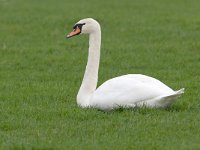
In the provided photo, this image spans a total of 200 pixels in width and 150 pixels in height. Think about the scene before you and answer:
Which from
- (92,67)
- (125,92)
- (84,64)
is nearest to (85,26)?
(92,67)

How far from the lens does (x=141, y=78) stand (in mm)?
9945

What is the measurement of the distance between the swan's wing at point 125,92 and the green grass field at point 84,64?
16 centimetres

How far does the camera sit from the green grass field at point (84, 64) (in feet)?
26.9

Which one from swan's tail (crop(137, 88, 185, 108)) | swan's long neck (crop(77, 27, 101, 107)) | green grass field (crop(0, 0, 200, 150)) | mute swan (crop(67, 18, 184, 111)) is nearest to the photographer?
green grass field (crop(0, 0, 200, 150))

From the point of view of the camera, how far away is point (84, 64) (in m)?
14.9

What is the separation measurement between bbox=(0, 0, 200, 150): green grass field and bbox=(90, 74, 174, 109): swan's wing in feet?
0.53

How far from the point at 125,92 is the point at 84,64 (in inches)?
212

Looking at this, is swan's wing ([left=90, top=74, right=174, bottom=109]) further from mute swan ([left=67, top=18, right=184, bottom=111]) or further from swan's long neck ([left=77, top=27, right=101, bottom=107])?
swan's long neck ([left=77, top=27, right=101, bottom=107])

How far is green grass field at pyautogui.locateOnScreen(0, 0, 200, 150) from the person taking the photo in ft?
26.9

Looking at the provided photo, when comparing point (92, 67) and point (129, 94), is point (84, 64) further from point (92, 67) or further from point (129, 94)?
point (129, 94)

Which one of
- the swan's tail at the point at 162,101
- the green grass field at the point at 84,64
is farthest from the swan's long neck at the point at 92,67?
the swan's tail at the point at 162,101

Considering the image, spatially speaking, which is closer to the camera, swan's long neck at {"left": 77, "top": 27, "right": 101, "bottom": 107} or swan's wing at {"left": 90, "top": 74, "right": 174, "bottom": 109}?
swan's wing at {"left": 90, "top": 74, "right": 174, "bottom": 109}

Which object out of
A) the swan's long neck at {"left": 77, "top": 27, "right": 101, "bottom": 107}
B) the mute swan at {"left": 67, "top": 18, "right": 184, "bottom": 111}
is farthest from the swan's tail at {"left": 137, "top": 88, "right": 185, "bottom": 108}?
the swan's long neck at {"left": 77, "top": 27, "right": 101, "bottom": 107}

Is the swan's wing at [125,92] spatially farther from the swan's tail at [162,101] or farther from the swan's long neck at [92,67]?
the swan's long neck at [92,67]
